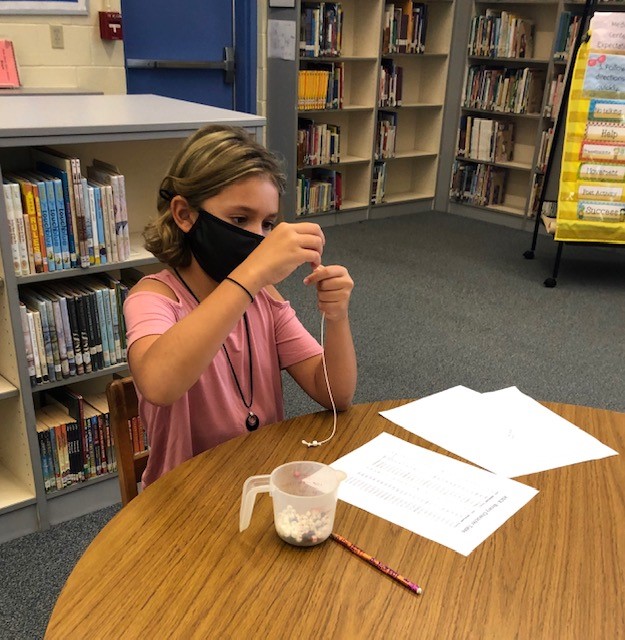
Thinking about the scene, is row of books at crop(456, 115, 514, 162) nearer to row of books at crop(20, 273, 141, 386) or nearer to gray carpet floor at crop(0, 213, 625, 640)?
gray carpet floor at crop(0, 213, 625, 640)

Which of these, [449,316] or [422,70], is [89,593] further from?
[422,70]

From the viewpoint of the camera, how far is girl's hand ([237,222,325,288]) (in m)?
1.06

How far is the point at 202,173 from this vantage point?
1.23 m

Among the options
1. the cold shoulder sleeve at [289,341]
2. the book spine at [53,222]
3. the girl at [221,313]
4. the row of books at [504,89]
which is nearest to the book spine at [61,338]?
the book spine at [53,222]

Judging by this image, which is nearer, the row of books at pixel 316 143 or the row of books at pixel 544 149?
the row of books at pixel 316 143

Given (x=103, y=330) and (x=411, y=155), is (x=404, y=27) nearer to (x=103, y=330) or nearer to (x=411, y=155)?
(x=411, y=155)

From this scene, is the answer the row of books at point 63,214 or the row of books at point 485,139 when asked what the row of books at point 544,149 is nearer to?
the row of books at point 485,139

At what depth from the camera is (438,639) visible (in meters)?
0.74

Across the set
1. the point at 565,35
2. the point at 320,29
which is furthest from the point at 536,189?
the point at 320,29

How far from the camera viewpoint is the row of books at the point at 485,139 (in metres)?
5.49

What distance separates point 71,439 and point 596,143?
130 inches

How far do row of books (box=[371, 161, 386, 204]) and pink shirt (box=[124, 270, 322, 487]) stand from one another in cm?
439

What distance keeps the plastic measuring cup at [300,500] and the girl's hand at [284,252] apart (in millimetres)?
315

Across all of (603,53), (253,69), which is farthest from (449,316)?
(253,69)
